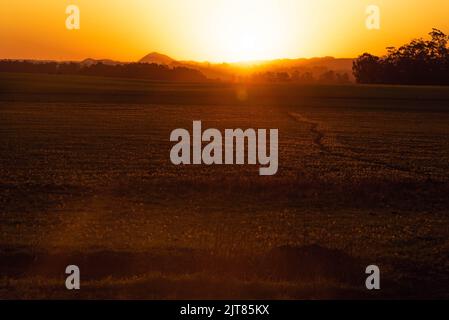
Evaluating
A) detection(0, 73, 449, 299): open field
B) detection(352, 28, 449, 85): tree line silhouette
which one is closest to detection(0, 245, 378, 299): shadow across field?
detection(0, 73, 449, 299): open field

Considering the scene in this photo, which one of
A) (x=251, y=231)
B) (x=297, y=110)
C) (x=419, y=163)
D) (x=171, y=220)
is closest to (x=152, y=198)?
A: (x=171, y=220)

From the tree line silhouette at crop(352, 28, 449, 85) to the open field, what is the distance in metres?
89.8

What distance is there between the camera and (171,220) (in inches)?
758

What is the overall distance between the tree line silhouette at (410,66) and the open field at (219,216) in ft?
295

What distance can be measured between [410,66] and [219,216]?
12204 centimetres

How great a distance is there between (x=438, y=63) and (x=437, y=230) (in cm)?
12271

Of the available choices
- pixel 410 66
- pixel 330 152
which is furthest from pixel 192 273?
pixel 410 66

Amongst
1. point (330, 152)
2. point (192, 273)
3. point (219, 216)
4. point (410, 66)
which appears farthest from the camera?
point (410, 66)

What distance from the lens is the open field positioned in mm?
13475

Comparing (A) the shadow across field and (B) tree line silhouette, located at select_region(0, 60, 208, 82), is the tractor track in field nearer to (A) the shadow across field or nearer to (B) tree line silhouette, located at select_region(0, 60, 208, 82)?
(A) the shadow across field

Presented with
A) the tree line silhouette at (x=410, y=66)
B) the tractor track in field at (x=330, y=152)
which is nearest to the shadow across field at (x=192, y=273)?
the tractor track in field at (x=330, y=152)

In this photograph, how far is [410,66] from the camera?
135750mm

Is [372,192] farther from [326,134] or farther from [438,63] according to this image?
[438,63]

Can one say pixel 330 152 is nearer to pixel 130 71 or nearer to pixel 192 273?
pixel 192 273
